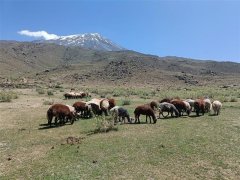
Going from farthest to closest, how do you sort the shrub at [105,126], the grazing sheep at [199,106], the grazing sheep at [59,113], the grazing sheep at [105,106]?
the grazing sheep at [199,106]
the grazing sheep at [105,106]
the grazing sheep at [59,113]
the shrub at [105,126]

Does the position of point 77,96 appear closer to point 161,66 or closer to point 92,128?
point 92,128

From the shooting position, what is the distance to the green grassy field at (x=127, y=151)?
13.6m

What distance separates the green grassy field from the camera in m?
13.6

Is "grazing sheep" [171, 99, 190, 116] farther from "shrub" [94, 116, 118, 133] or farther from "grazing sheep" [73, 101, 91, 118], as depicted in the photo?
"shrub" [94, 116, 118, 133]

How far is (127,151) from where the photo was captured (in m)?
16.1

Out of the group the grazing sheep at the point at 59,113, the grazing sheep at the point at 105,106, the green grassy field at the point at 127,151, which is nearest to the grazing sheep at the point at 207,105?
the green grassy field at the point at 127,151

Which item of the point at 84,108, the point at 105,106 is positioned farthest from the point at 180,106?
the point at 84,108

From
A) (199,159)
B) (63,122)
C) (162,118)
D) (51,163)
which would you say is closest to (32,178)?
(51,163)

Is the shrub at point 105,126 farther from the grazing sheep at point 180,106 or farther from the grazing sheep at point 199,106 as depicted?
the grazing sheep at point 199,106

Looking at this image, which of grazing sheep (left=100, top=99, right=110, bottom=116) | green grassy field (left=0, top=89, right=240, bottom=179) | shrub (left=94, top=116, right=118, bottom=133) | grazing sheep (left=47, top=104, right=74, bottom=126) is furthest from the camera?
grazing sheep (left=100, top=99, right=110, bottom=116)

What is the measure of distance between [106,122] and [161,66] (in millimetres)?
106052

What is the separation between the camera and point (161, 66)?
410 ft

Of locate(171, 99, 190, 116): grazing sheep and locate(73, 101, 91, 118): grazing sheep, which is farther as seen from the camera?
locate(73, 101, 91, 118): grazing sheep

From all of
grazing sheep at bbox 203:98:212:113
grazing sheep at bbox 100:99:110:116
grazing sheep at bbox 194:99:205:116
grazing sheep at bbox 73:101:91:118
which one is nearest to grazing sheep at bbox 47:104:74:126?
Answer: grazing sheep at bbox 73:101:91:118
